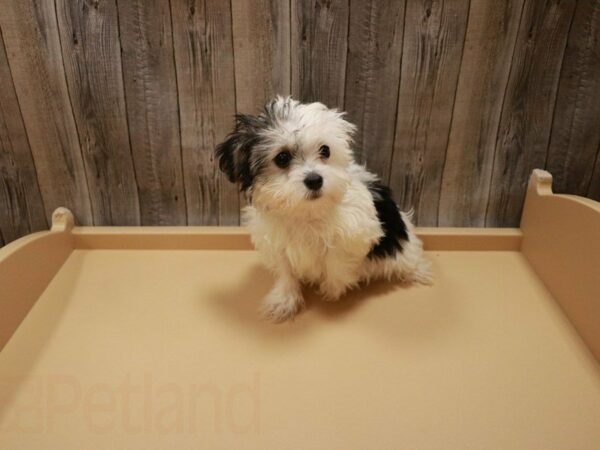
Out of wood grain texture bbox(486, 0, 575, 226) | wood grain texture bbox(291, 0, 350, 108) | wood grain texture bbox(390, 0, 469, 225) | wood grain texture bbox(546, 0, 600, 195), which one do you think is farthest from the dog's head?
wood grain texture bbox(546, 0, 600, 195)

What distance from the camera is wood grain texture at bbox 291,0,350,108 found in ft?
5.09

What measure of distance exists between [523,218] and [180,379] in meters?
1.43

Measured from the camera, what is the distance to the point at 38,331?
5.07 feet

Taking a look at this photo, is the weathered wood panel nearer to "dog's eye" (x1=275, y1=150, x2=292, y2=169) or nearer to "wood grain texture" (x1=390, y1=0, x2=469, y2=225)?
"wood grain texture" (x1=390, y1=0, x2=469, y2=225)

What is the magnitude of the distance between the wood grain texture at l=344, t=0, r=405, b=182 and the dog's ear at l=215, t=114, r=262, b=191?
0.53 metres

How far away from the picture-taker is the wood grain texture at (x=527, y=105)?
156 centimetres

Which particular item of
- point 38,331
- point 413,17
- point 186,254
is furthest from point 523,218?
point 38,331

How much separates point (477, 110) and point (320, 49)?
24.2 inches

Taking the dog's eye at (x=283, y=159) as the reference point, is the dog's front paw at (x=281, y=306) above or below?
below

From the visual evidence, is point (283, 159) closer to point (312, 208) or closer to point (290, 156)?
point (290, 156)

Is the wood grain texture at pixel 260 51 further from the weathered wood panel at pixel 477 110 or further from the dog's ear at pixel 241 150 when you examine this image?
the weathered wood panel at pixel 477 110

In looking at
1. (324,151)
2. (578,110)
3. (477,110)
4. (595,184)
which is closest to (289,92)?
(324,151)

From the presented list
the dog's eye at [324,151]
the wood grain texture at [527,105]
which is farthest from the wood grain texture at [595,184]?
the dog's eye at [324,151]

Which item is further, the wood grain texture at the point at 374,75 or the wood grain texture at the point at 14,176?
the wood grain texture at the point at 14,176
